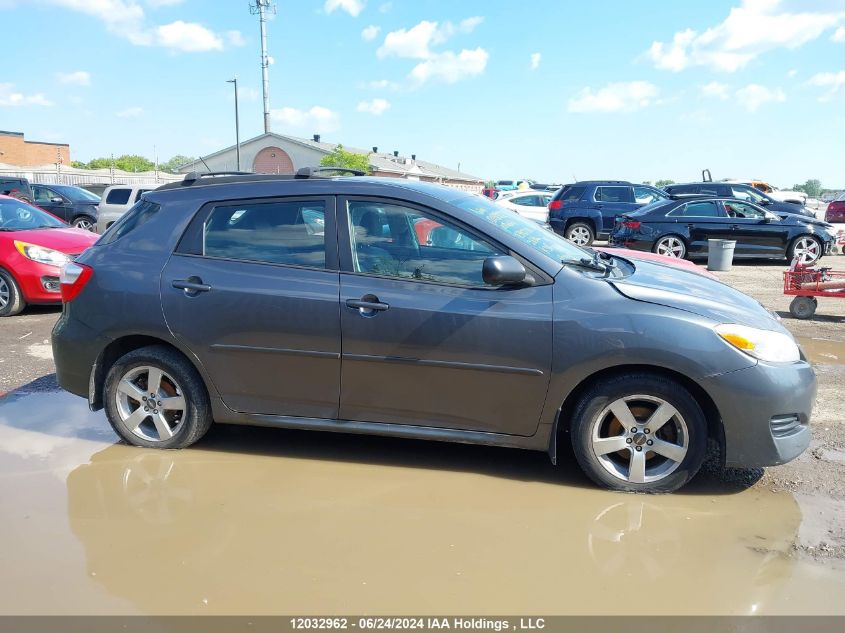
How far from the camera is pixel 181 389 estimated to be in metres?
4.35

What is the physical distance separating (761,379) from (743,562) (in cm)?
94

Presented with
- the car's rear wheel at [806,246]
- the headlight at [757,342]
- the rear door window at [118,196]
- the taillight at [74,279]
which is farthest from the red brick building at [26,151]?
the headlight at [757,342]

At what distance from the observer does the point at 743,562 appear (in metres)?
3.22

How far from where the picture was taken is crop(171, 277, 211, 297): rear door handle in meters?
4.19

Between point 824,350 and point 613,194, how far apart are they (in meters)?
11.5

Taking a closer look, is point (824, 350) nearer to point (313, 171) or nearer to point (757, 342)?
point (757, 342)

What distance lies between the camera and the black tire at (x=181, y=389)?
4.32m

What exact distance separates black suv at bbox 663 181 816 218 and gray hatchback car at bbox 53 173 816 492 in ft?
39.2

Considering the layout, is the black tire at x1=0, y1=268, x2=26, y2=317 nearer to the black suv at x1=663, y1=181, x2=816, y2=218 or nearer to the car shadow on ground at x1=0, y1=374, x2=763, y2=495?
the car shadow on ground at x1=0, y1=374, x2=763, y2=495

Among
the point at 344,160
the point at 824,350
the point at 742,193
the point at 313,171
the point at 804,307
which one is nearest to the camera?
the point at 313,171

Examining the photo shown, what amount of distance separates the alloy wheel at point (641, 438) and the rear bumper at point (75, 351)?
123 inches

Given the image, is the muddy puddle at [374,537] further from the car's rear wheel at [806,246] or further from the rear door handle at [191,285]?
the car's rear wheel at [806,246]

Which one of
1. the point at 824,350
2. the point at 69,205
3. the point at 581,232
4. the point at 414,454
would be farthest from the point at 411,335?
the point at 69,205

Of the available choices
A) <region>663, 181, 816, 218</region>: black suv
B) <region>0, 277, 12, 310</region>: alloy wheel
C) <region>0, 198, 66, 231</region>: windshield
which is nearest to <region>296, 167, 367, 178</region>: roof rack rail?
<region>0, 277, 12, 310</region>: alloy wheel
